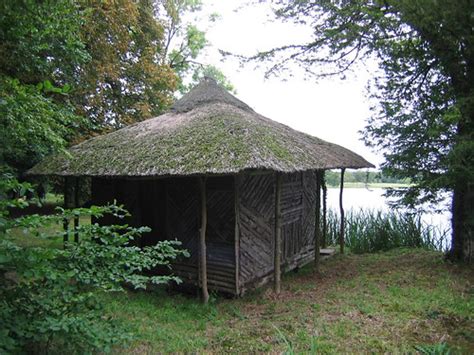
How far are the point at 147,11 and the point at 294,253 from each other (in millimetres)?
10036

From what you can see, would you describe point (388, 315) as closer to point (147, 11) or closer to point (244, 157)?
point (244, 157)

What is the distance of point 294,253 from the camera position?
24.6ft

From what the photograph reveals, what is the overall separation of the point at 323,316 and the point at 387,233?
221 inches

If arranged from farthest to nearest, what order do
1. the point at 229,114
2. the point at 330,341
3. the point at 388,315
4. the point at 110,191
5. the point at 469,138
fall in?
the point at 110,191 → the point at 229,114 → the point at 469,138 → the point at 388,315 → the point at 330,341

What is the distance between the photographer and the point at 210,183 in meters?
5.99

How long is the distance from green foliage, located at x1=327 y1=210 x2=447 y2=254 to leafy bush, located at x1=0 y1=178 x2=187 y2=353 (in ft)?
26.4

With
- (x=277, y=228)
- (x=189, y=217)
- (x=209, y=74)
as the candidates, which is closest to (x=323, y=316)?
(x=277, y=228)

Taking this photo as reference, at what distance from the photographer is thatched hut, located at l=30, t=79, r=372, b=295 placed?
5117 millimetres

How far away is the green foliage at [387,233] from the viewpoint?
925cm

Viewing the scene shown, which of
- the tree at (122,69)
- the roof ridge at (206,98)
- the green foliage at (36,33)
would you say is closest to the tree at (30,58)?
the green foliage at (36,33)

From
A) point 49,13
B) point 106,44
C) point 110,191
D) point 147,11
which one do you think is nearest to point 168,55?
point 147,11

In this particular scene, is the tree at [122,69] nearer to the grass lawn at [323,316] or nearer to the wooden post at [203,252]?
the wooden post at [203,252]

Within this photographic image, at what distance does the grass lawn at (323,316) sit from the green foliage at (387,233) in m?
2.30

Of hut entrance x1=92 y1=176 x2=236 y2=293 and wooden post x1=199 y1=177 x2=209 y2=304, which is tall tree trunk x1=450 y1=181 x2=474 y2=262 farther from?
wooden post x1=199 y1=177 x2=209 y2=304
